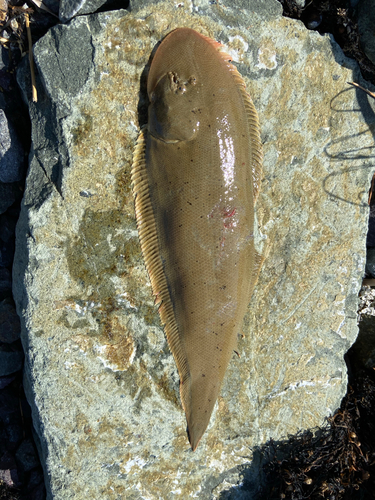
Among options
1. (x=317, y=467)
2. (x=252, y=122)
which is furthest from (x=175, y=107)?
(x=317, y=467)

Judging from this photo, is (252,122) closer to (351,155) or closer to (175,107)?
(175,107)

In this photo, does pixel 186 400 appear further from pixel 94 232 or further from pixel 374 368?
pixel 374 368

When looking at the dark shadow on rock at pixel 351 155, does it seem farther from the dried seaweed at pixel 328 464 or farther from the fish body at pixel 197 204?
the dried seaweed at pixel 328 464

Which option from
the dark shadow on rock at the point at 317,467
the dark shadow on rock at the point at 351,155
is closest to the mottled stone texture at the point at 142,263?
the dark shadow on rock at the point at 351,155

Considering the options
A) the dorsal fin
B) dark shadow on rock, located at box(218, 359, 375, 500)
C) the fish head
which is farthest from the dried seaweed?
the fish head

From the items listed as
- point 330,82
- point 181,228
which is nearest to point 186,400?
point 181,228

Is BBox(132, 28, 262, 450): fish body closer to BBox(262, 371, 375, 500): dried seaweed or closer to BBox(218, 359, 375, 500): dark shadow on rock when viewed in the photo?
BBox(218, 359, 375, 500): dark shadow on rock

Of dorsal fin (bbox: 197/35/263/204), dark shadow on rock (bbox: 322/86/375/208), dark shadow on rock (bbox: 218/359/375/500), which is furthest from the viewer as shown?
dark shadow on rock (bbox: 322/86/375/208)
